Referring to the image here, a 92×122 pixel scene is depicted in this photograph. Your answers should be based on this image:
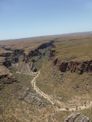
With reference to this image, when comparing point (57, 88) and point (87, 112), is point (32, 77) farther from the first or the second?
point (87, 112)

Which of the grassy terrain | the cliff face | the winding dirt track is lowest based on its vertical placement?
the winding dirt track

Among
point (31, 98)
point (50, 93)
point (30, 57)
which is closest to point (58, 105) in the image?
point (31, 98)

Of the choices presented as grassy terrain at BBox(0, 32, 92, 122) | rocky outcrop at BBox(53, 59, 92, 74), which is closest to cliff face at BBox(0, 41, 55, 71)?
grassy terrain at BBox(0, 32, 92, 122)

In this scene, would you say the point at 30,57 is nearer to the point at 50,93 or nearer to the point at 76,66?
the point at 76,66

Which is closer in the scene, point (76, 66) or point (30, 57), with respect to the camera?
point (76, 66)

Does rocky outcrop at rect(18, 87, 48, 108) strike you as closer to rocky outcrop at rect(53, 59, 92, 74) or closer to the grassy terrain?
the grassy terrain

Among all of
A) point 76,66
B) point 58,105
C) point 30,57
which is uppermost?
point 76,66

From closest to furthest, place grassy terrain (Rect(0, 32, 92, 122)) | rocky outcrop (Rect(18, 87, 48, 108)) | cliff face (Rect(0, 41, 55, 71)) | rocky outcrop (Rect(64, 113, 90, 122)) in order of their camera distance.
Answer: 1. rocky outcrop (Rect(64, 113, 90, 122))
2. grassy terrain (Rect(0, 32, 92, 122))
3. rocky outcrop (Rect(18, 87, 48, 108))
4. cliff face (Rect(0, 41, 55, 71))

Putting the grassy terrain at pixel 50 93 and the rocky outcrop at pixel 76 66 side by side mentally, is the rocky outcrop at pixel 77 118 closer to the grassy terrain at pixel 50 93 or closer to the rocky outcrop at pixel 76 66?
the grassy terrain at pixel 50 93

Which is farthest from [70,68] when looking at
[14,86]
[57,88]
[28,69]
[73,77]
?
[28,69]
